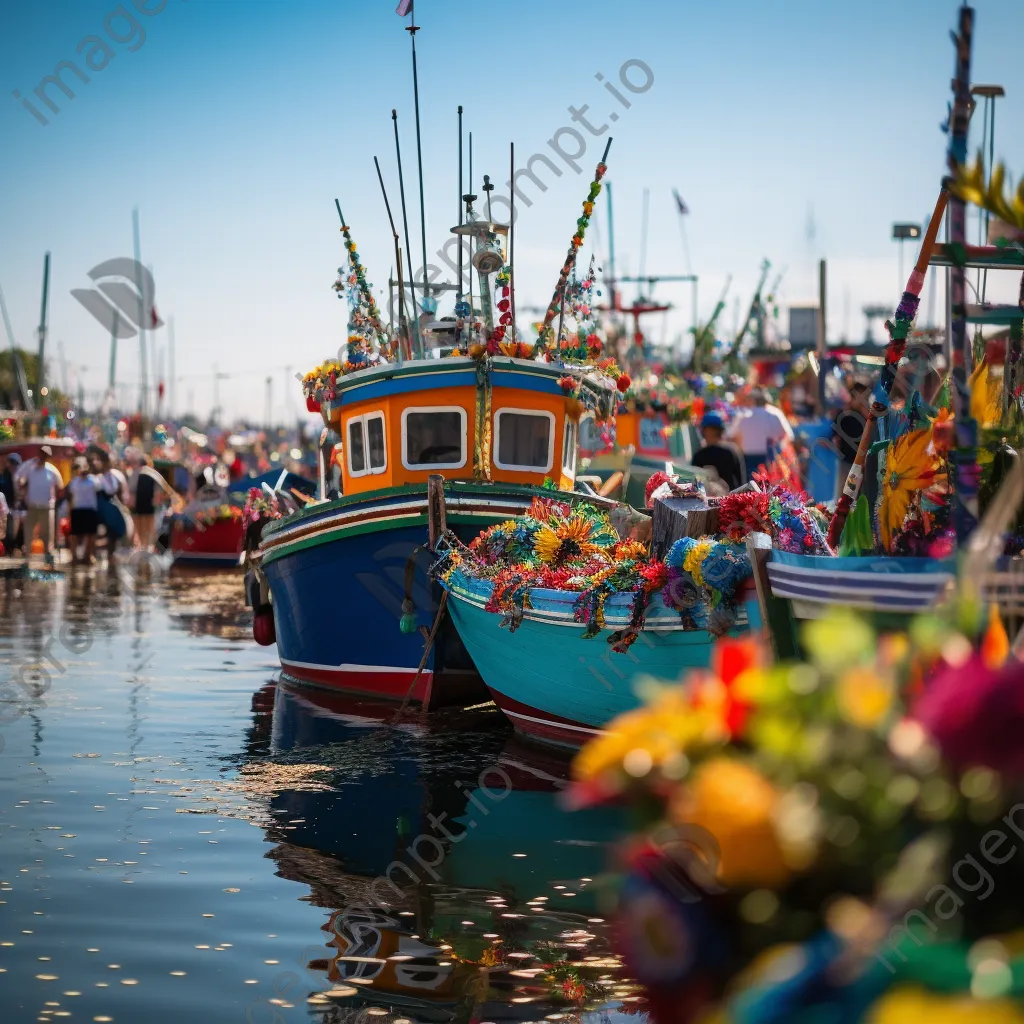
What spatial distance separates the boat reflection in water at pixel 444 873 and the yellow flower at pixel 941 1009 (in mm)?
2764

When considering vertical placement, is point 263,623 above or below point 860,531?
below

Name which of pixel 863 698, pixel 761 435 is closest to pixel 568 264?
pixel 761 435

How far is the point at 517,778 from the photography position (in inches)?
344

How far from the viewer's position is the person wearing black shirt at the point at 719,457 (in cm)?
1330

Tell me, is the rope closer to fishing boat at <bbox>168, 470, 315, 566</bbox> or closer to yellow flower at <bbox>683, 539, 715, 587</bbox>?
yellow flower at <bbox>683, 539, 715, 587</bbox>

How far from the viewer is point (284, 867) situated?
658cm

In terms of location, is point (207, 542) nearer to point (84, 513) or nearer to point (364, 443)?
point (84, 513)

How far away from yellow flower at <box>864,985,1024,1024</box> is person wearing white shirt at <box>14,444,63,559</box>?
22327mm

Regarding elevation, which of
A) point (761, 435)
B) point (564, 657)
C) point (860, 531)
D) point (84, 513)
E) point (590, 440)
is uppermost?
point (590, 440)

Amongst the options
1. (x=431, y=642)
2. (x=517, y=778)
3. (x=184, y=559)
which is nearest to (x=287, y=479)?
(x=431, y=642)

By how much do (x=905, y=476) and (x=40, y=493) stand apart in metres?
20.2

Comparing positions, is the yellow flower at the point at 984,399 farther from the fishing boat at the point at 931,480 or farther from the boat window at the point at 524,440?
the boat window at the point at 524,440

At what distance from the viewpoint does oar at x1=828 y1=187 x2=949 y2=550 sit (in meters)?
5.67

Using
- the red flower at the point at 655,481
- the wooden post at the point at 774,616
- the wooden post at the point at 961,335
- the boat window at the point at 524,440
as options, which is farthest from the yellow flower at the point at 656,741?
A: the boat window at the point at 524,440
